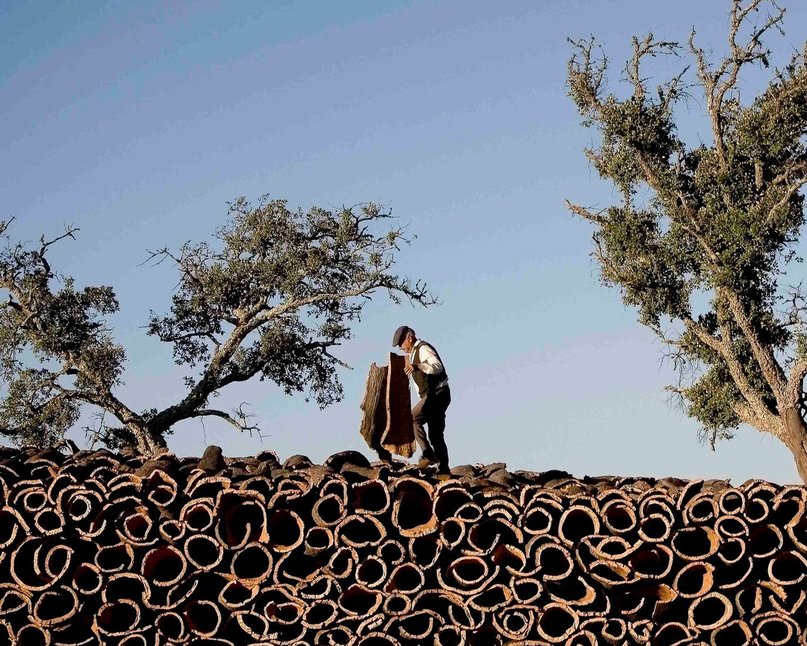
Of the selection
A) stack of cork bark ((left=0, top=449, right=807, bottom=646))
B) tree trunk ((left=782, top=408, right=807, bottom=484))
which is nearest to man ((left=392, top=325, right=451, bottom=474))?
stack of cork bark ((left=0, top=449, right=807, bottom=646))

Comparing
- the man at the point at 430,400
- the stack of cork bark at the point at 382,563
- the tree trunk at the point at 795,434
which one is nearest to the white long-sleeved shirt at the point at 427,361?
the man at the point at 430,400

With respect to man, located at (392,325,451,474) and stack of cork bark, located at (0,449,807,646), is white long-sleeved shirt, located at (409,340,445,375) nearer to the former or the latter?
man, located at (392,325,451,474)

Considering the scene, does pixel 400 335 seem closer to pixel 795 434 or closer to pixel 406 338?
pixel 406 338

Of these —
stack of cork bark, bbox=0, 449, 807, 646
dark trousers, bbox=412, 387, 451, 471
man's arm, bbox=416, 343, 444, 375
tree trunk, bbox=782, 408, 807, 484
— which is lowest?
stack of cork bark, bbox=0, 449, 807, 646

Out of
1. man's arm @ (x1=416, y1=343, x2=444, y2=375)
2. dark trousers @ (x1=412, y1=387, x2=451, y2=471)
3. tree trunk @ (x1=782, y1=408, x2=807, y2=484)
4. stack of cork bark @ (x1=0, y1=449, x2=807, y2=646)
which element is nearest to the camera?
stack of cork bark @ (x1=0, y1=449, x2=807, y2=646)

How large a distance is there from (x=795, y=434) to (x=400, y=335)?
1713 centimetres

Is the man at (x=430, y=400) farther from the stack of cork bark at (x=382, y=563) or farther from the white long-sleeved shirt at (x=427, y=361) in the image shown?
the stack of cork bark at (x=382, y=563)

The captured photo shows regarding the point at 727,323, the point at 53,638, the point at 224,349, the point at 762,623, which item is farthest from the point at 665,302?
the point at 53,638

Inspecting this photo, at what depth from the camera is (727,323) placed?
93.6 feet

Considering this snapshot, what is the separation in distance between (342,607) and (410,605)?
0.52m

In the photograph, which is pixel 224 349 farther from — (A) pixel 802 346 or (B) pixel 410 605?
(B) pixel 410 605

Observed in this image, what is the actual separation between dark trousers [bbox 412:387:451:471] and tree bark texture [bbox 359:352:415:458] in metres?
0.19

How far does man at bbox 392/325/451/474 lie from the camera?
Result: 12.5 metres

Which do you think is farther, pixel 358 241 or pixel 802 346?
pixel 358 241
